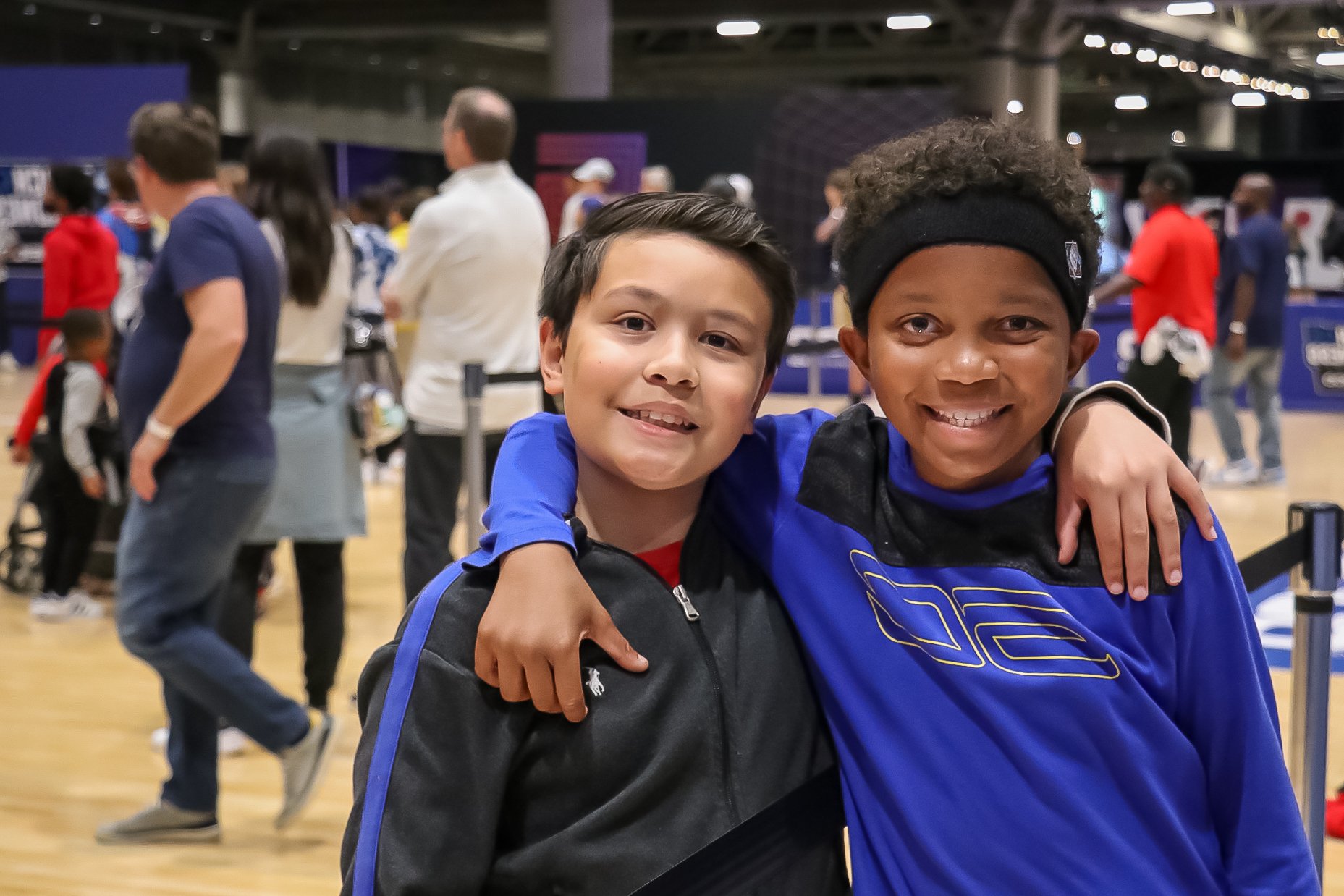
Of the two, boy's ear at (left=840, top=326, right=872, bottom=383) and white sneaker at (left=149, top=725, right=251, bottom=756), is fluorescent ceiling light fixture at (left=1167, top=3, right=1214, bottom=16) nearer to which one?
white sneaker at (left=149, top=725, right=251, bottom=756)

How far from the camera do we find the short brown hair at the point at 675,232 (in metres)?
1.24

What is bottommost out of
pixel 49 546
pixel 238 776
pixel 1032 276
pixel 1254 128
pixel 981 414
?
pixel 238 776

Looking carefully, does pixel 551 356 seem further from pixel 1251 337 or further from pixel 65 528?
pixel 1251 337

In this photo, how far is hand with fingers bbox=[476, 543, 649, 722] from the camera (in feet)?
3.46

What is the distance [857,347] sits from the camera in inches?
51.1

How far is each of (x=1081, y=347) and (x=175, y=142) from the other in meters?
2.45

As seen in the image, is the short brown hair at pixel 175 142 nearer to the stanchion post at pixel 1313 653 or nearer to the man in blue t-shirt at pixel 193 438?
the man in blue t-shirt at pixel 193 438

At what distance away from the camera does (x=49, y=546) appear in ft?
17.7

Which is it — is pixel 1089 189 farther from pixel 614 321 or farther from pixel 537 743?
pixel 537 743

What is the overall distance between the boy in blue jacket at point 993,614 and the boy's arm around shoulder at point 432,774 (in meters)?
0.08

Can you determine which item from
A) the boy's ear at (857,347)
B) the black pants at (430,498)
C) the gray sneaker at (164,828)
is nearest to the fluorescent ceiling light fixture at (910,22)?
the black pants at (430,498)

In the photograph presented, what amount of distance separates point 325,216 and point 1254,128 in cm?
3088

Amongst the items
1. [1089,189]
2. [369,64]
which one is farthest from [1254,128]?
[1089,189]

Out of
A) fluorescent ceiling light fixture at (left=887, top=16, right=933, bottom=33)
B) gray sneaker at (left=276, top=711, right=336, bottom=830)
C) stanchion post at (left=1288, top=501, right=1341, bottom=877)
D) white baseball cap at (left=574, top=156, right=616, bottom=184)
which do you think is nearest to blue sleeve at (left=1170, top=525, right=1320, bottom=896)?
stanchion post at (left=1288, top=501, right=1341, bottom=877)
